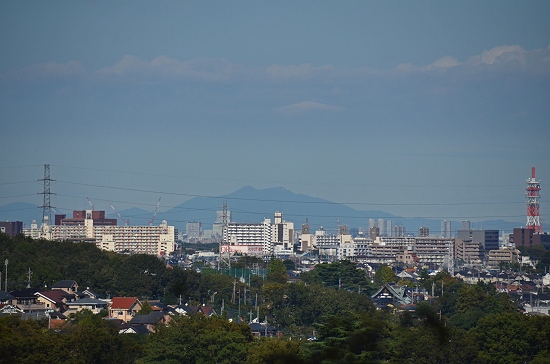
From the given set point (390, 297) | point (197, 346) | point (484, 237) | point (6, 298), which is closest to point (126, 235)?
point (484, 237)

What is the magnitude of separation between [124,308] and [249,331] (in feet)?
30.3

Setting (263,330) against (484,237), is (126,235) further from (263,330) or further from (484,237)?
(263,330)

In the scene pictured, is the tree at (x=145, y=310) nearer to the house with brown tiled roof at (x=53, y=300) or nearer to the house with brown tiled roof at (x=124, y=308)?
the house with brown tiled roof at (x=124, y=308)

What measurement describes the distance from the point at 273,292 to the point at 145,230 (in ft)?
195

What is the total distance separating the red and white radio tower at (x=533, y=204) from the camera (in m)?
90.9

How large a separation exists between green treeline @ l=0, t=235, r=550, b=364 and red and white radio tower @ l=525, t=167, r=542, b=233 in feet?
174

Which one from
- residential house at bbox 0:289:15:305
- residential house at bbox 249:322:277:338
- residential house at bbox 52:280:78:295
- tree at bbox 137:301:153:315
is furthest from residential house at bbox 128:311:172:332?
residential house at bbox 52:280:78:295

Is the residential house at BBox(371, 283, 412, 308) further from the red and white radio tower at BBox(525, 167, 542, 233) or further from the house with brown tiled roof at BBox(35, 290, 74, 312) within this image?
the red and white radio tower at BBox(525, 167, 542, 233)

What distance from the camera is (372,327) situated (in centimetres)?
1448

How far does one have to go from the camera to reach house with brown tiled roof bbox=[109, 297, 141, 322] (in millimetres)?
28759

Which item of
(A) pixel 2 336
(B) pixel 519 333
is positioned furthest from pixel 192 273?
(A) pixel 2 336

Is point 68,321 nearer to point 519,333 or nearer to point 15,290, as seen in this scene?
point 15,290

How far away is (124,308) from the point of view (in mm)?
29094

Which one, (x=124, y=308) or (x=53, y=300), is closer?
(x=124, y=308)
